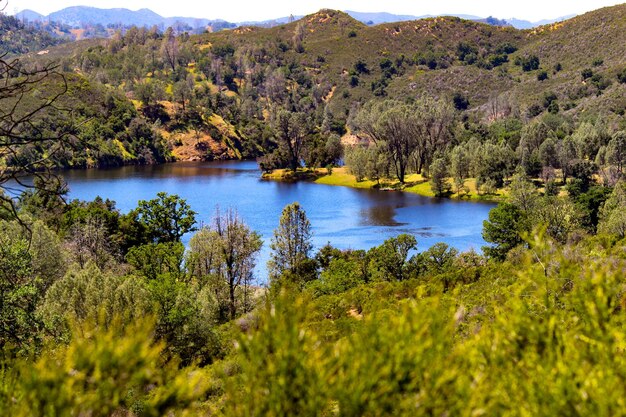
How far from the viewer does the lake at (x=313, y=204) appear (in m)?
59.3

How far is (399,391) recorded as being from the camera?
Result: 5613 millimetres

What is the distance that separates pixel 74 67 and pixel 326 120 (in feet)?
298

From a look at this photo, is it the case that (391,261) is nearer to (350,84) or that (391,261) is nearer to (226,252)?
(226,252)

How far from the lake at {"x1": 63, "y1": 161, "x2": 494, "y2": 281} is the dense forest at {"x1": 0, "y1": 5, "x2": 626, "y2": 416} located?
5.39 metres

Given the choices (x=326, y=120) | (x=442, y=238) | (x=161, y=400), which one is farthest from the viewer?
(x=326, y=120)

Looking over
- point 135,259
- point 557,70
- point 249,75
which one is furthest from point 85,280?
point 249,75

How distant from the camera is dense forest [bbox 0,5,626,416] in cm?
546

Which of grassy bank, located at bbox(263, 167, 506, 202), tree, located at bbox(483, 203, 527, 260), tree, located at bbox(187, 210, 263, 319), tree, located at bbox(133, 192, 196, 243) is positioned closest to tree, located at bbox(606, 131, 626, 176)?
grassy bank, located at bbox(263, 167, 506, 202)

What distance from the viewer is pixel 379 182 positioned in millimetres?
95062

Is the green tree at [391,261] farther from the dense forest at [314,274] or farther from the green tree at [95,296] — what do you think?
the green tree at [95,296]

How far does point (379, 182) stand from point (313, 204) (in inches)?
801

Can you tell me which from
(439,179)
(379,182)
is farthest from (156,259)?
(379,182)

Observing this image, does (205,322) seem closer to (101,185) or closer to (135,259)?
(135,259)

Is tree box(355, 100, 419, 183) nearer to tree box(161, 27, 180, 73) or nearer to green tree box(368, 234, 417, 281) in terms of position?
green tree box(368, 234, 417, 281)
